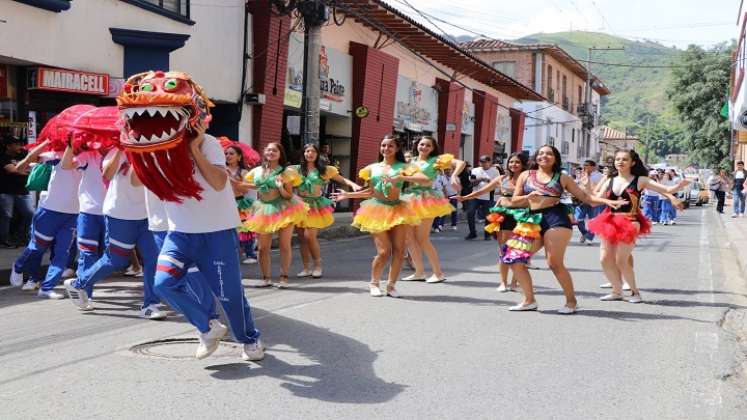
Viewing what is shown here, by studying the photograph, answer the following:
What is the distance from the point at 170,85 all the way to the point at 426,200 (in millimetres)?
5554

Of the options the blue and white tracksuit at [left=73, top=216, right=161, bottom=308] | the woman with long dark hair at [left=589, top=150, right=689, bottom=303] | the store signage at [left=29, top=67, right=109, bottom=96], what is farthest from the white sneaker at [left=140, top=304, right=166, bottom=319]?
the store signage at [left=29, top=67, right=109, bottom=96]

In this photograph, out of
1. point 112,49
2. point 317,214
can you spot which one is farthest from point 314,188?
point 112,49

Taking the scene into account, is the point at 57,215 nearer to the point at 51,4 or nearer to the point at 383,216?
the point at 383,216

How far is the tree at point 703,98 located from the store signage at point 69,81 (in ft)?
150

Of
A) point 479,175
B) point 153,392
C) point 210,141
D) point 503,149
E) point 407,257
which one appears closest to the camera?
point 153,392

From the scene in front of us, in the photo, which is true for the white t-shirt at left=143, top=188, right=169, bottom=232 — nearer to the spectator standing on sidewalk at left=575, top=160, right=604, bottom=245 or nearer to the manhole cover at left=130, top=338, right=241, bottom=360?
the manhole cover at left=130, top=338, right=241, bottom=360

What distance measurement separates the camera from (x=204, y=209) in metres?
5.61

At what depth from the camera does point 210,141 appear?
220 inches

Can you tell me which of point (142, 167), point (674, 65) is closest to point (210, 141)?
point (142, 167)

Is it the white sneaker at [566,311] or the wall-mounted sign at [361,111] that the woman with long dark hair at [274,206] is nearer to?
the white sneaker at [566,311]

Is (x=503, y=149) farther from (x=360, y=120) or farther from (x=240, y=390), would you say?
(x=240, y=390)

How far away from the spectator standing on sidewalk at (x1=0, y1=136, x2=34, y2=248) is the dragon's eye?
8.02 meters

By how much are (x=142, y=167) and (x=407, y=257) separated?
7385 mm

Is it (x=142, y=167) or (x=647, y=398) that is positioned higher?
(x=142, y=167)
